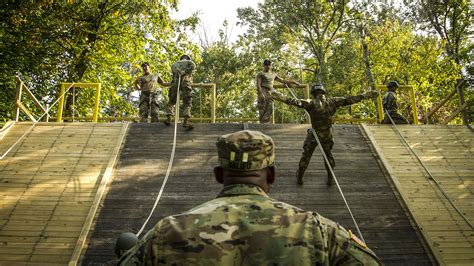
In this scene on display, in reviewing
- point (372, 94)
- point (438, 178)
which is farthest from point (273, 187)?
point (438, 178)

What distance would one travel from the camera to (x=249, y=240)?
1501mm

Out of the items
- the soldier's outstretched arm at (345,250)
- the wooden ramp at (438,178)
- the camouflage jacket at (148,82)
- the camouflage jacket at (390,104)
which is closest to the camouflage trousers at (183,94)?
the camouflage jacket at (148,82)

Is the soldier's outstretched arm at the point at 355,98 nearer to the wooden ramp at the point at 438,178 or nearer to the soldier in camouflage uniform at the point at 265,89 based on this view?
the wooden ramp at the point at 438,178

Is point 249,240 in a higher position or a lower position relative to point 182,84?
lower

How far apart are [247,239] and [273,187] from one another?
5.61 m

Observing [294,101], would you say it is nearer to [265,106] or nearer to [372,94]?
[372,94]

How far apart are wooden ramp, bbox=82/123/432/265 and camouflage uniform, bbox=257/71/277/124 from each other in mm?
915

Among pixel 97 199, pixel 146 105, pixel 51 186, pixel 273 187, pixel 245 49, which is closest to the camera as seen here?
pixel 97 199

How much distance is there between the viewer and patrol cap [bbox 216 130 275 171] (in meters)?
1.75

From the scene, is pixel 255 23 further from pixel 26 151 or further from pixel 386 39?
pixel 26 151

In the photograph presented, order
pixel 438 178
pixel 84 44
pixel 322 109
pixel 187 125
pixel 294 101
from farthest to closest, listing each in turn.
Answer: pixel 84 44
pixel 187 125
pixel 438 178
pixel 322 109
pixel 294 101

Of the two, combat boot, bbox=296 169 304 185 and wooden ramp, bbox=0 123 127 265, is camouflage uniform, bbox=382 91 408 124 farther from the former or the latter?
wooden ramp, bbox=0 123 127 265

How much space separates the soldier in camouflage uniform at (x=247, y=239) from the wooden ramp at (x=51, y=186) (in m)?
4.25

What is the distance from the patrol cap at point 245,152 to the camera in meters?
1.75
